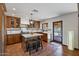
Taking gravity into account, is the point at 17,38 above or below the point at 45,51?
above

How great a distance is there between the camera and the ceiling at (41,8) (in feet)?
5.90

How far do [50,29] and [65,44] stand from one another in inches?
18.3

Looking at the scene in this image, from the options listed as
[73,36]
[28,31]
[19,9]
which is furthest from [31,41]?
[73,36]

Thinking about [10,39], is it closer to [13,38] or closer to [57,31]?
[13,38]

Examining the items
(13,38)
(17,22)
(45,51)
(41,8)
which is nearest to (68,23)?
(41,8)

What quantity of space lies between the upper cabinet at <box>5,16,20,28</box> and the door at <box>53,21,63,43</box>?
832mm

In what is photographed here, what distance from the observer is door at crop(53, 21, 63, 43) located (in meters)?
2.06

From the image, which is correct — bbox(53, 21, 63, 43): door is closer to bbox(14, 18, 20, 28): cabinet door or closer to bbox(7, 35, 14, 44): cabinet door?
bbox(14, 18, 20, 28): cabinet door

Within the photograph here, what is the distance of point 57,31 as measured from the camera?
210cm

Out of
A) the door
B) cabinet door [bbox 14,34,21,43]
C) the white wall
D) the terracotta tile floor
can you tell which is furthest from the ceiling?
the terracotta tile floor

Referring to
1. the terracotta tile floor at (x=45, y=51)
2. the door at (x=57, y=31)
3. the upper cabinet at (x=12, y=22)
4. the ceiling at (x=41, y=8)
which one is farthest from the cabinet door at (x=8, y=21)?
the door at (x=57, y=31)

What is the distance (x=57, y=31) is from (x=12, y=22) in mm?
1025

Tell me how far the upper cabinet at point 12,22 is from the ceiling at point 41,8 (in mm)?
101

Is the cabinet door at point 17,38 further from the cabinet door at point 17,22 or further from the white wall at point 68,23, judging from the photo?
the white wall at point 68,23
